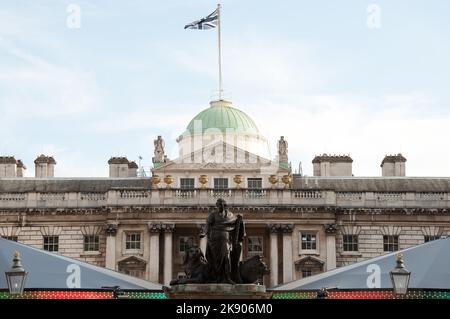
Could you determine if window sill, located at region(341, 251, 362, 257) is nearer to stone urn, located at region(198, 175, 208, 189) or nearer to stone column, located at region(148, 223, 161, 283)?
stone urn, located at region(198, 175, 208, 189)

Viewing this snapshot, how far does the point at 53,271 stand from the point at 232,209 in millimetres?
32067

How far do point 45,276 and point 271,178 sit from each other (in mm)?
35398

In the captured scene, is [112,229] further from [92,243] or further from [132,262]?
[132,262]

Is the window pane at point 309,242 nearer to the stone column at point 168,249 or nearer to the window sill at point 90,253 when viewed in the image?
the stone column at point 168,249

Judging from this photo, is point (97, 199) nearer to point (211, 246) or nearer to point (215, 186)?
point (215, 186)

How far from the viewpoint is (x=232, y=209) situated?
275 feet

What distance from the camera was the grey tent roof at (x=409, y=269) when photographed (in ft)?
171

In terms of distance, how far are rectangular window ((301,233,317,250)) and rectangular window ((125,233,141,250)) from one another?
11584 mm

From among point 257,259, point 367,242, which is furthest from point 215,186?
point 257,259

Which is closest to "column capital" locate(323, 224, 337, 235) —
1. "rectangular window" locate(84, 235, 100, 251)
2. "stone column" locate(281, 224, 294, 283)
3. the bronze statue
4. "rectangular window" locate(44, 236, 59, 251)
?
"stone column" locate(281, 224, 294, 283)

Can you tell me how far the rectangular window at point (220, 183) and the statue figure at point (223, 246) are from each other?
4916 centimetres

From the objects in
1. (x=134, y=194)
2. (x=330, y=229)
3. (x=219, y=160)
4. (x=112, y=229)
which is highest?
(x=219, y=160)

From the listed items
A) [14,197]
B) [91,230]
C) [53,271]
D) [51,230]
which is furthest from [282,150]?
[53,271]

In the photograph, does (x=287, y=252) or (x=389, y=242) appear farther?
(x=389, y=242)
